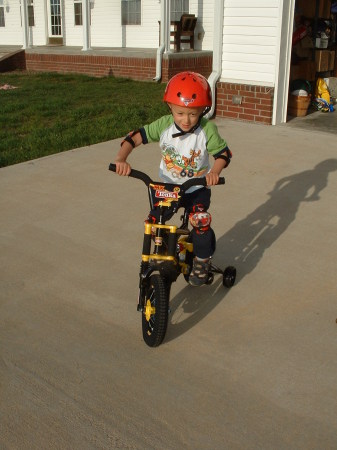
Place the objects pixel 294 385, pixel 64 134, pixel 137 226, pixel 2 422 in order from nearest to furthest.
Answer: pixel 2 422
pixel 294 385
pixel 137 226
pixel 64 134

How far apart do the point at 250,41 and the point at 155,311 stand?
7.44m

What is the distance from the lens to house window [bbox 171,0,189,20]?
17.2 metres

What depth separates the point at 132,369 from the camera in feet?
10.7

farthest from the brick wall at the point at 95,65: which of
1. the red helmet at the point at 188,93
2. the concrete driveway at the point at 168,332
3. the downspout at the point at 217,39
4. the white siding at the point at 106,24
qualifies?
the red helmet at the point at 188,93

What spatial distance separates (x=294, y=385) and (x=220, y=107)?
784cm

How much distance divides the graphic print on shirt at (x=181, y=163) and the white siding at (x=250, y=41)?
6.33m

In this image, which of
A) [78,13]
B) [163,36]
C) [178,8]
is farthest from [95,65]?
[78,13]

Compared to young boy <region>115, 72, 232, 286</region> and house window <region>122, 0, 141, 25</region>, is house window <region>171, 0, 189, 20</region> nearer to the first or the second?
house window <region>122, 0, 141, 25</region>

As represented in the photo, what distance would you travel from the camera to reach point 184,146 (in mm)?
3662

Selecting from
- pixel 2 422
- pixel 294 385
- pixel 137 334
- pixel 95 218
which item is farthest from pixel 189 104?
pixel 95 218

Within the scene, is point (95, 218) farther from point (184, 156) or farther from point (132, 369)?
point (132, 369)

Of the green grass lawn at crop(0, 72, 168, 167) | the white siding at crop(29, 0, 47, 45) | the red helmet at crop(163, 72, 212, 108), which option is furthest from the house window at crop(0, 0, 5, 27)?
the red helmet at crop(163, 72, 212, 108)

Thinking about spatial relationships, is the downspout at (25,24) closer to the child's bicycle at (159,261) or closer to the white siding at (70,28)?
the white siding at (70,28)

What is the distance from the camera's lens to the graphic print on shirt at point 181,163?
145 inches
